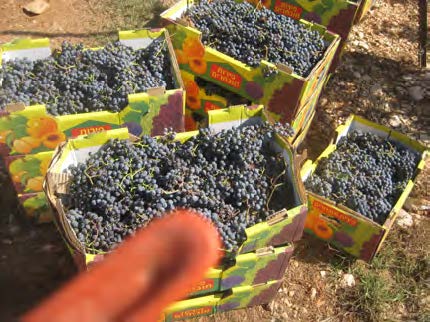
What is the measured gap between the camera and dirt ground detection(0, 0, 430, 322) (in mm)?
3400

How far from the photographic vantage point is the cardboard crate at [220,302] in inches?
117

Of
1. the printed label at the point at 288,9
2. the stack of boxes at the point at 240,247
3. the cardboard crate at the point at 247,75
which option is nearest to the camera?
the stack of boxes at the point at 240,247

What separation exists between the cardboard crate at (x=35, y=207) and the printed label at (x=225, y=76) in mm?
1678

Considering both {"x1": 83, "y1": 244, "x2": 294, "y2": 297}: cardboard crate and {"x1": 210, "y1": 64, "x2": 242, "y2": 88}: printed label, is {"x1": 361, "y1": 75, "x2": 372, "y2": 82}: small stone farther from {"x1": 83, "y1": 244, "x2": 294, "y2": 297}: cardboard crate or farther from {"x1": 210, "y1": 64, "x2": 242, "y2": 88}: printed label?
{"x1": 83, "y1": 244, "x2": 294, "y2": 297}: cardboard crate

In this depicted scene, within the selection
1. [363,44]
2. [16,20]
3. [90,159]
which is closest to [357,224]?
[90,159]

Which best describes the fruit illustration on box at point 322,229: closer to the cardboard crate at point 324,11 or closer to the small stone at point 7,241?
the cardboard crate at point 324,11

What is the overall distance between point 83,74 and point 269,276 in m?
1.97

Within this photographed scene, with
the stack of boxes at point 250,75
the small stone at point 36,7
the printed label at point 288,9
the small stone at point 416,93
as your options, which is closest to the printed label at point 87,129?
the stack of boxes at point 250,75

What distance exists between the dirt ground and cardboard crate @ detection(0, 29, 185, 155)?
915 millimetres

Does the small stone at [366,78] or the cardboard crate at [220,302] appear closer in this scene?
the cardboard crate at [220,302]

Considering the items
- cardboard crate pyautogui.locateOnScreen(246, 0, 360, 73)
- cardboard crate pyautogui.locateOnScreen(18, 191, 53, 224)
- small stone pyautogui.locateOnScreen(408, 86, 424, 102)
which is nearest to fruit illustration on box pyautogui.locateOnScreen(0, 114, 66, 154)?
cardboard crate pyautogui.locateOnScreen(18, 191, 53, 224)

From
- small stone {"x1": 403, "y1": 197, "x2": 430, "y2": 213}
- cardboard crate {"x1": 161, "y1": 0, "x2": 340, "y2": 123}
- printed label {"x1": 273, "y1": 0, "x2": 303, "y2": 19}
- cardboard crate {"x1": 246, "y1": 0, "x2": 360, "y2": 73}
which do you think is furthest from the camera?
printed label {"x1": 273, "y1": 0, "x2": 303, "y2": 19}

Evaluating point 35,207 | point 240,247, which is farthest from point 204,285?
point 35,207

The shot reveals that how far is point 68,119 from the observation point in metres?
3.06
